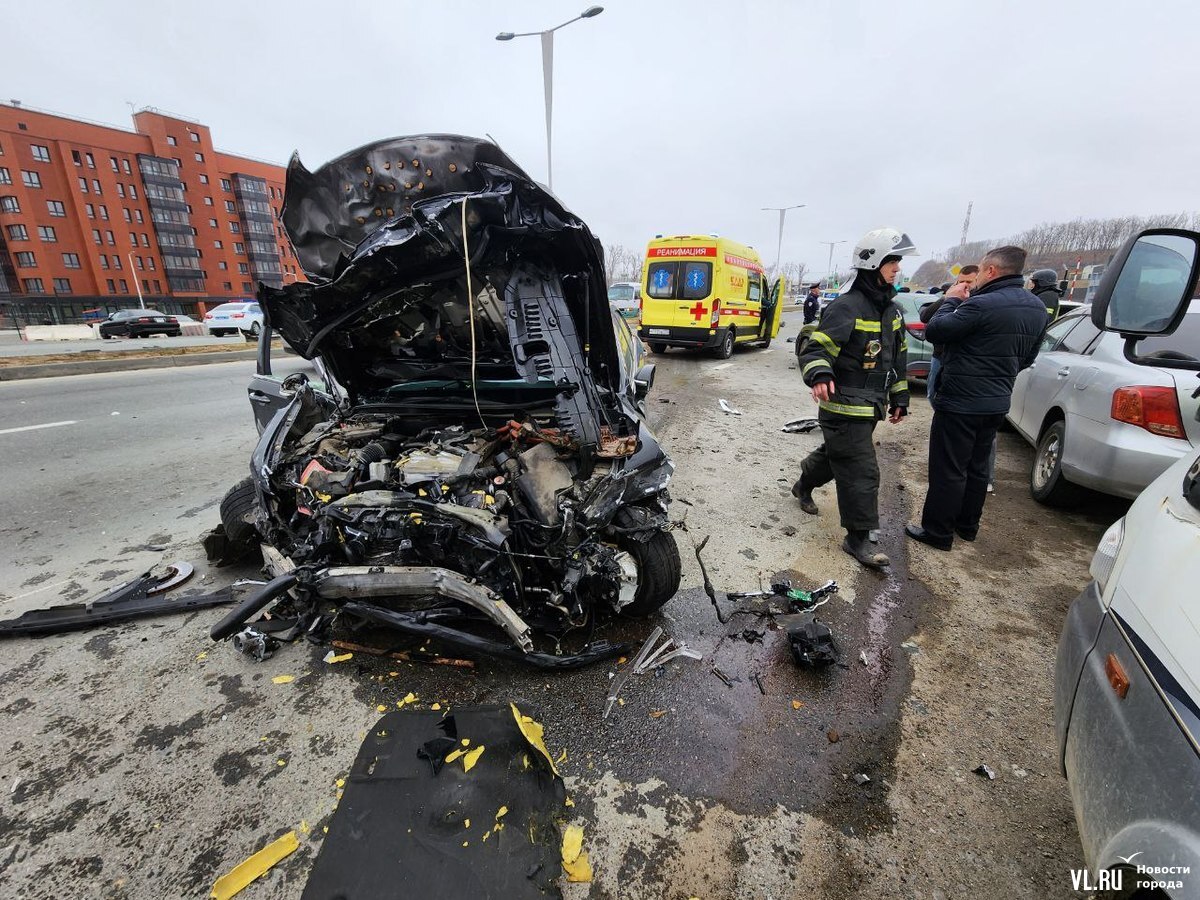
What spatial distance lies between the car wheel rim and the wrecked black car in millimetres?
3317

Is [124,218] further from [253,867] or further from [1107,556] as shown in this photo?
[1107,556]

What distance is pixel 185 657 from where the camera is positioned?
240 cm

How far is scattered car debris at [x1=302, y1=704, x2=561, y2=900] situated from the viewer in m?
1.43

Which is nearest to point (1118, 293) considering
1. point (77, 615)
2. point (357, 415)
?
point (357, 415)

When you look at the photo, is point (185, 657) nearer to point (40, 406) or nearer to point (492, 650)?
point (492, 650)

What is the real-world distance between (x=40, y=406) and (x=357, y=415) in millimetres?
7113

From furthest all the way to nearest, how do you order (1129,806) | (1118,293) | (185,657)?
1. (185,657)
2. (1118,293)
3. (1129,806)

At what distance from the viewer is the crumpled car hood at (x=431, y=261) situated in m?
2.51

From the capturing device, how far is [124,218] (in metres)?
44.9

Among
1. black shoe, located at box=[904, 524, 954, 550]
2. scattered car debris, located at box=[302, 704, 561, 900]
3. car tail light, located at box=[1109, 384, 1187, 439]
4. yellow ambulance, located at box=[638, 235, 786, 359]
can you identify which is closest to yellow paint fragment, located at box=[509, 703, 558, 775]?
scattered car debris, located at box=[302, 704, 561, 900]

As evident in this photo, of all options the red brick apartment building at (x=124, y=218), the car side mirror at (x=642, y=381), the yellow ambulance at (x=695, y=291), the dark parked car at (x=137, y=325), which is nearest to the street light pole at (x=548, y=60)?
the yellow ambulance at (x=695, y=291)

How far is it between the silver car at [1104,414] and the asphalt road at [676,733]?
52cm

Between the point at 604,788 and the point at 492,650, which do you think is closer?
the point at 604,788

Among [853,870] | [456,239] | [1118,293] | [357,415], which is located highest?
[456,239]
